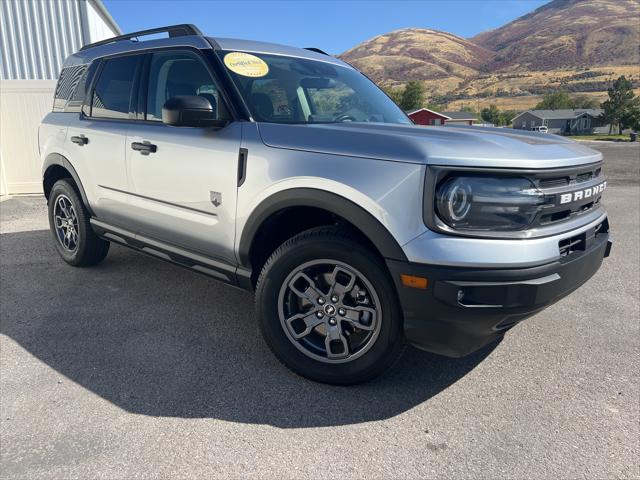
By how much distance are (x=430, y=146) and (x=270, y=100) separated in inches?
50.4

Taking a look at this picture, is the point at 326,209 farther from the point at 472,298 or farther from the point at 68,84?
the point at 68,84

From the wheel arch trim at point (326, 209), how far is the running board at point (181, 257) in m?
0.12

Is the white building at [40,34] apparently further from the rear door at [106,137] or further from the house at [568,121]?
the house at [568,121]

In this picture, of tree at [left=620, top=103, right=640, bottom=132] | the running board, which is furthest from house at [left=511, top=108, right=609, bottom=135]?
the running board

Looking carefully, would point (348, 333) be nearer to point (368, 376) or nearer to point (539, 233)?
point (368, 376)

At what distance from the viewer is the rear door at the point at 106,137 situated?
148 inches

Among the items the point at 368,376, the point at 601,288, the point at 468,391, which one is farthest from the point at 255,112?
the point at 601,288

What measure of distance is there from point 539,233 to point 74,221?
160 inches

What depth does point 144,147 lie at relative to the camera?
3.46 m

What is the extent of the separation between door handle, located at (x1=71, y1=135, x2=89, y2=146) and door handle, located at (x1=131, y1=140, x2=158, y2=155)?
2.76ft

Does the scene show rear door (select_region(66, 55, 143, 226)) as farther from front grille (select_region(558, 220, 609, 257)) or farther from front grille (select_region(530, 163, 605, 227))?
front grille (select_region(558, 220, 609, 257))

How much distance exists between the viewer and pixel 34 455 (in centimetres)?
217

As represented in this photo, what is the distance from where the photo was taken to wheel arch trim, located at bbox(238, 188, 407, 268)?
2.32 m

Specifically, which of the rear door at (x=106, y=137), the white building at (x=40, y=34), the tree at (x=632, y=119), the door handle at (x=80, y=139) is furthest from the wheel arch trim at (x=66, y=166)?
the tree at (x=632, y=119)
